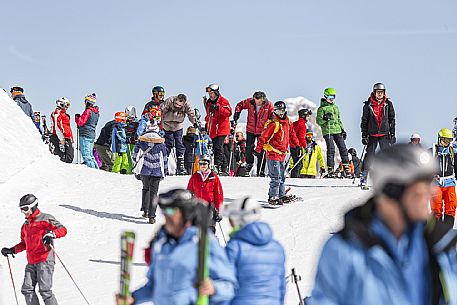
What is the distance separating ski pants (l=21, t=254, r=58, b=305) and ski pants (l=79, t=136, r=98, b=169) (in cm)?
884

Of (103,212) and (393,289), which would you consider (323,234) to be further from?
(393,289)

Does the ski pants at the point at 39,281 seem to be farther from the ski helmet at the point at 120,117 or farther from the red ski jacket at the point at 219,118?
the ski helmet at the point at 120,117

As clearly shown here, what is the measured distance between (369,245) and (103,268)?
337 inches

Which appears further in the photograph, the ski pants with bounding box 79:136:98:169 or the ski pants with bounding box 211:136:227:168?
the ski pants with bounding box 79:136:98:169

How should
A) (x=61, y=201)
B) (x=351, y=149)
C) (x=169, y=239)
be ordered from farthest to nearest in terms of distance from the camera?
(x=351, y=149), (x=61, y=201), (x=169, y=239)

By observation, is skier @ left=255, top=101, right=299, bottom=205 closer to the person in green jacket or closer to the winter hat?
the person in green jacket

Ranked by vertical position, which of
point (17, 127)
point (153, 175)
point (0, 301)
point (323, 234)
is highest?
point (17, 127)

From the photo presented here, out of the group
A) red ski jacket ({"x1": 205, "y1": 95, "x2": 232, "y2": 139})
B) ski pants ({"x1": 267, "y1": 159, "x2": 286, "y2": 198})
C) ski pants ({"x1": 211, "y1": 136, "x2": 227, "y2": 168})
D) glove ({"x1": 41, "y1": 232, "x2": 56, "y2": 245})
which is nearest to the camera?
glove ({"x1": 41, "y1": 232, "x2": 56, "y2": 245})

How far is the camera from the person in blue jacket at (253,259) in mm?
4852

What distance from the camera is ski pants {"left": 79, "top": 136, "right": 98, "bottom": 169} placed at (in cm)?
1730

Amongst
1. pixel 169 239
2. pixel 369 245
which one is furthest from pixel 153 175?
pixel 369 245

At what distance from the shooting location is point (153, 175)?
12.7 m

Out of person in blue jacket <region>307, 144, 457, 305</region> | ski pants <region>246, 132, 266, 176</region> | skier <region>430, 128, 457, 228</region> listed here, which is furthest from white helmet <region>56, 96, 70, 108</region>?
person in blue jacket <region>307, 144, 457, 305</region>

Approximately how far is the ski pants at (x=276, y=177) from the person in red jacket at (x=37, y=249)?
5518 millimetres
